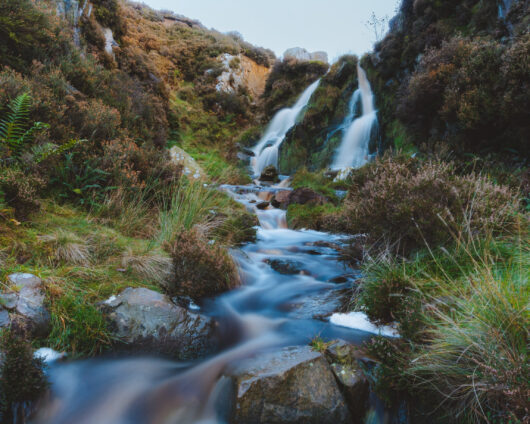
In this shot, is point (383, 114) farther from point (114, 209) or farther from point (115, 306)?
point (115, 306)

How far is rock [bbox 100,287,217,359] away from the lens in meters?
2.50

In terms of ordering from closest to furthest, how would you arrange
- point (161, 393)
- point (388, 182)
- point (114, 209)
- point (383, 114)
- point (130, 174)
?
point (161, 393) → point (388, 182) → point (114, 209) → point (130, 174) → point (383, 114)

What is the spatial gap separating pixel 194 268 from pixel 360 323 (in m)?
1.88

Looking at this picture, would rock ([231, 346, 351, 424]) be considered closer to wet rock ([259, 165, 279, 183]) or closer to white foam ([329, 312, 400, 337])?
white foam ([329, 312, 400, 337])

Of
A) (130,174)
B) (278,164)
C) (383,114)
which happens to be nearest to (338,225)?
(130,174)

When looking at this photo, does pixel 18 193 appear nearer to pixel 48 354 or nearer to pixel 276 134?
pixel 48 354

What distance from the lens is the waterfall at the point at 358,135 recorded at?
12898 mm

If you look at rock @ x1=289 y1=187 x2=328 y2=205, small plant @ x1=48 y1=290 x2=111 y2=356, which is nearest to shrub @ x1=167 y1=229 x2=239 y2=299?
small plant @ x1=48 y1=290 x2=111 y2=356

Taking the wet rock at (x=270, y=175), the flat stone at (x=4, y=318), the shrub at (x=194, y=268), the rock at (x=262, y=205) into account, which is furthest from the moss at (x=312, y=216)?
the wet rock at (x=270, y=175)

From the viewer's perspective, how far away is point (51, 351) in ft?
7.29

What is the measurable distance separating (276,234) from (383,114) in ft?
31.8

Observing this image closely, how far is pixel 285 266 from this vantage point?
463 centimetres

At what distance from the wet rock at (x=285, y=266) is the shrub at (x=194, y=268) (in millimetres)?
1189

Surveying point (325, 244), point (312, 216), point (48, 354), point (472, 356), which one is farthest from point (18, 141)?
point (312, 216)
